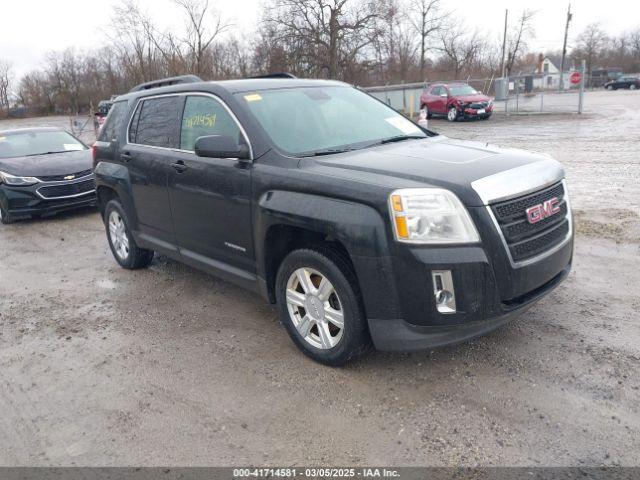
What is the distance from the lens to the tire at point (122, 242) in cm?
584

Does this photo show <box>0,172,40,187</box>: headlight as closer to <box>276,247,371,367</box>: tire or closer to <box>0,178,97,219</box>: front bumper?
<box>0,178,97,219</box>: front bumper

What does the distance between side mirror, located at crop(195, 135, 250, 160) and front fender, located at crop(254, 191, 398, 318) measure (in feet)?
2.11

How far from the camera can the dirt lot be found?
285 centimetres

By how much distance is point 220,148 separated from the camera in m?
3.76

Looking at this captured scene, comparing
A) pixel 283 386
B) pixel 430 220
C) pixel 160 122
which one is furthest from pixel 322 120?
pixel 283 386

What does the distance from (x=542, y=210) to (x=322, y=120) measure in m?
1.81

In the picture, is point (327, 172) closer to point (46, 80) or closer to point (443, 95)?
point (443, 95)

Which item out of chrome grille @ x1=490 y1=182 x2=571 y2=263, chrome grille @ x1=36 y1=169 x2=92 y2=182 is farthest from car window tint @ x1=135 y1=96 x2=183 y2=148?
chrome grille @ x1=36 y1=169 x2=92 y2=182

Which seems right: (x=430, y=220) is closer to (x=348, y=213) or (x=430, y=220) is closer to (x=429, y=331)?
(x=348, y=213)

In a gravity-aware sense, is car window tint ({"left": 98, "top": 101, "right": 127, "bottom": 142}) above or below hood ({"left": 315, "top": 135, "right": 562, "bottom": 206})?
above

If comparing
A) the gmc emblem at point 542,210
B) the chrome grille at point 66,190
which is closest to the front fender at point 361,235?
the gmc emblem at point 542,210

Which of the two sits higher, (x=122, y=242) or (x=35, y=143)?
(x=35, y=143)

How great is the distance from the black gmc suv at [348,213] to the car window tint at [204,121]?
0.02 metres

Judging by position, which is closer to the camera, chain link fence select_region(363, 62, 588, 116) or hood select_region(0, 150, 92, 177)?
hood select_region(0, 150, 92, 177)
